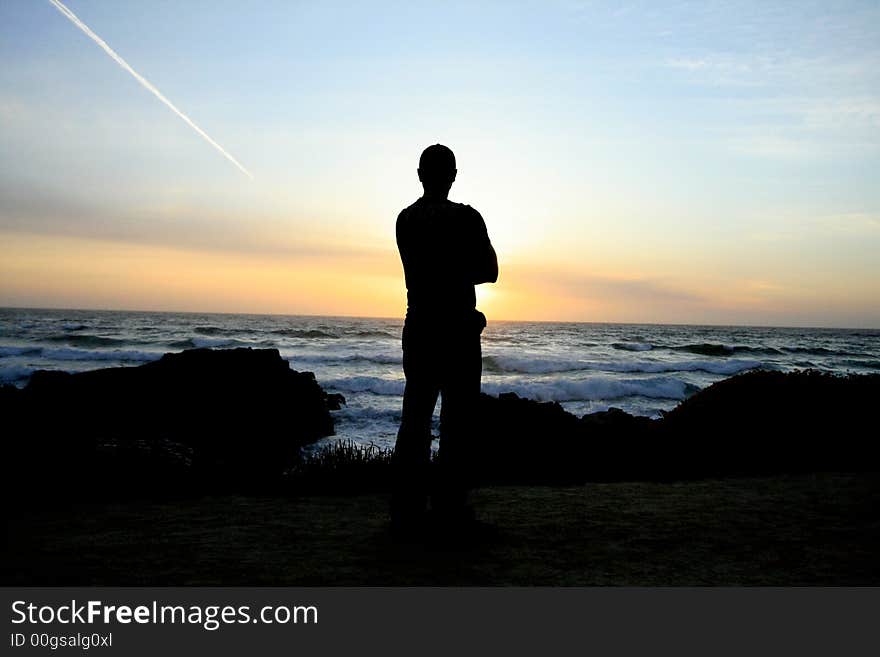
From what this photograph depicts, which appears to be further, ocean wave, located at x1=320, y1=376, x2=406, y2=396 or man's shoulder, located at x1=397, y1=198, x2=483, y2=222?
ocean wave, located at x1=320, y1=376, x2=406, y2=396

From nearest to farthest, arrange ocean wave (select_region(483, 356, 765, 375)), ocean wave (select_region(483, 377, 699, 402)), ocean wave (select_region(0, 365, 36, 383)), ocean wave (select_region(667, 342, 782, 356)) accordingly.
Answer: ocean wave (select_region(483, 377, 699, 402)) < ocean wave (select_region(0, 365, 36, 383)) < ocean wave (select_region(483, 356, 765, 375)) < ocean wave (select_region(667, 342, 782, 356))

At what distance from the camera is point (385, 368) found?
119 feet

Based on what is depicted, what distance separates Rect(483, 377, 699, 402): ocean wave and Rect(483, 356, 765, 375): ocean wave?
21.6 ft

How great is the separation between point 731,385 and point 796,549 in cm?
704

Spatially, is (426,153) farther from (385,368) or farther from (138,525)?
(385,368)

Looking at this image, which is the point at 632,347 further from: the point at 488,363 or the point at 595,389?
the point at 595,389

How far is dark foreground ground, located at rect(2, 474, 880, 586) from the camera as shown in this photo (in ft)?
10.4

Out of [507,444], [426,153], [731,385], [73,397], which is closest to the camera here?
[426,153]

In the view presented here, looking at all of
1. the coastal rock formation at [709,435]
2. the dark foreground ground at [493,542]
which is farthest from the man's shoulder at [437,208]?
the coastal rock formation at [709,435]

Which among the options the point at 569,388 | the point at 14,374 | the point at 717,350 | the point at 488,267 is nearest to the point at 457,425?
the point at 488,267

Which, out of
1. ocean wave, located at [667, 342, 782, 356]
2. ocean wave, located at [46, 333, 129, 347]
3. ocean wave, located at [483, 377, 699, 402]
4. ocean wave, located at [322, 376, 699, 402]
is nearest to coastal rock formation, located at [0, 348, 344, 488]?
ocean wave, located at [322, 376, 699, 402]

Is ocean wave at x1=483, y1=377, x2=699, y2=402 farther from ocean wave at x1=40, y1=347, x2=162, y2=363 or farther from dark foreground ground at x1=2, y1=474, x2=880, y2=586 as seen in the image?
ocean wave at x1=40, y1=347, x2=162, y2=363

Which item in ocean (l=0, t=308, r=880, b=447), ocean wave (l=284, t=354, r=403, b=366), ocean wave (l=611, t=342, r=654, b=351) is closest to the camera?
ocean (l=0, t=308, r=880, b=447)

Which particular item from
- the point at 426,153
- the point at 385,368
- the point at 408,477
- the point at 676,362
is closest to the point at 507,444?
the point at 408,477
